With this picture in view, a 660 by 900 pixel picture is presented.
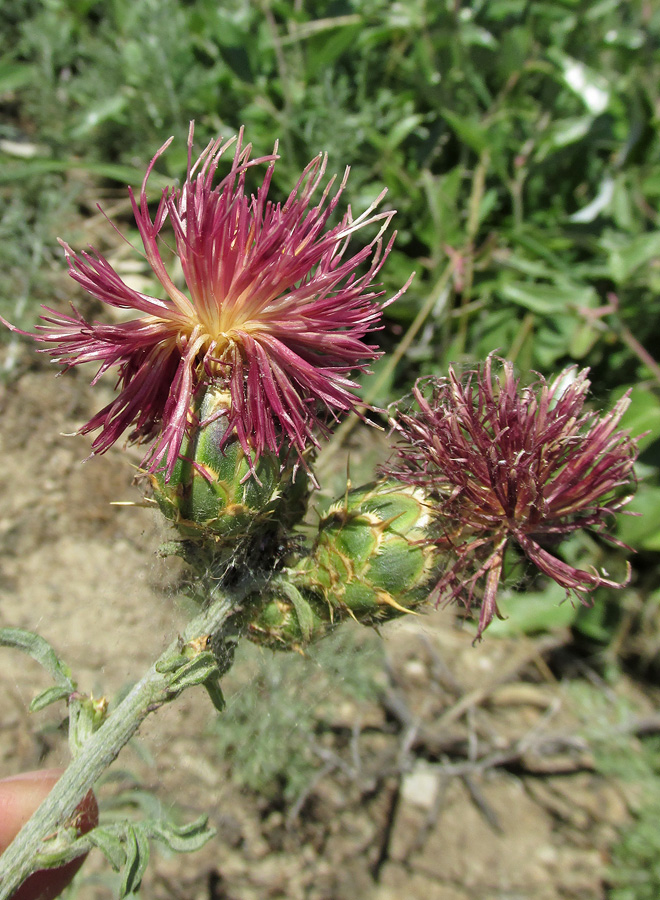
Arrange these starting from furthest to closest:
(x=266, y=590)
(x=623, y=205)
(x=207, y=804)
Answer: (x=623, y=205) → (x=207, y=804) → (x=266, y=590)

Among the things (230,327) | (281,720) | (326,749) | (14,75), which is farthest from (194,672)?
(14,75)

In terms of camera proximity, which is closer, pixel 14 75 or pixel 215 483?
pixel 215 483

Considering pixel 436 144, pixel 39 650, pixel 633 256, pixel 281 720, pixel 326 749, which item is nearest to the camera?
pixel 39 650

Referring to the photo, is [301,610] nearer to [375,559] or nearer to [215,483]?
[375,559]

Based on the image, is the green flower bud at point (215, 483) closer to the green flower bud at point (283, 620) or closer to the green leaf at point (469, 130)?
the green flower bud at point (283, 620)

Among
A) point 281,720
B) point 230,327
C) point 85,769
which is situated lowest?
point 281,720

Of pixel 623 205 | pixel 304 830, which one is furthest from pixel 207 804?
pixel 623 205

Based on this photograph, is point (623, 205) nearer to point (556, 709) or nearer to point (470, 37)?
point (470, 37)
